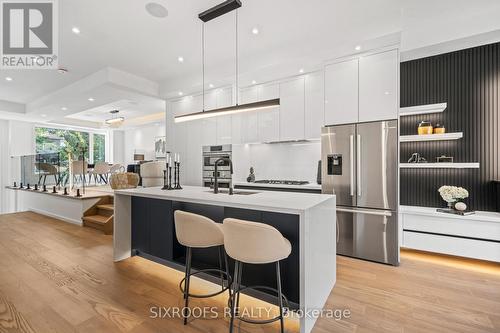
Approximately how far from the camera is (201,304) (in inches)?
83.9

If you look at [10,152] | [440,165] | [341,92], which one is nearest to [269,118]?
[341,92]

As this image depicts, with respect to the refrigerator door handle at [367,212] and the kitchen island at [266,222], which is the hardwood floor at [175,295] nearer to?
the kitchen island at [266,222]

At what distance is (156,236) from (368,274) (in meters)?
2.58

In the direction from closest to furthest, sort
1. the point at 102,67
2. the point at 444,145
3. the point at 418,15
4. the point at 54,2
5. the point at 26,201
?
the point at 54,2 → the point at 418,15 → the point at 444,145 → the point at 102,67 → the point at 26,201

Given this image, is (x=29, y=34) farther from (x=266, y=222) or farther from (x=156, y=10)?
(x=266, y=222)

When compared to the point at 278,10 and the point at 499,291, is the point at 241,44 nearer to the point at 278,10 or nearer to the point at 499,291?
the point at 278,10

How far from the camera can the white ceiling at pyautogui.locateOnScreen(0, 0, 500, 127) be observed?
8.95 ft

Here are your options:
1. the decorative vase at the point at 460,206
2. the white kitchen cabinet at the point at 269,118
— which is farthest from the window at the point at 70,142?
the decorative vase at the point at 460,206

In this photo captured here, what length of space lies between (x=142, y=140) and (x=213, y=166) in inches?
241

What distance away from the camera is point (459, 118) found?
3312 millimetres

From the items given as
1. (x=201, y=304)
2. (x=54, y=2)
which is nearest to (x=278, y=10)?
(x=54, y=2)

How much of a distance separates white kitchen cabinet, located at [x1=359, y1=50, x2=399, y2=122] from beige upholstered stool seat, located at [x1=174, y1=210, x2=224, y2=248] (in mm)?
2551

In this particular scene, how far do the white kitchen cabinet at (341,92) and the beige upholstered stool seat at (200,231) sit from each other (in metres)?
2.46

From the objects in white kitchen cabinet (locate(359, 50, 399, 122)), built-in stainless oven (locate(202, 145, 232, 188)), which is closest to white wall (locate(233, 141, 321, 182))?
built-in stainless oven (locate(202, 145, 232, 188))
